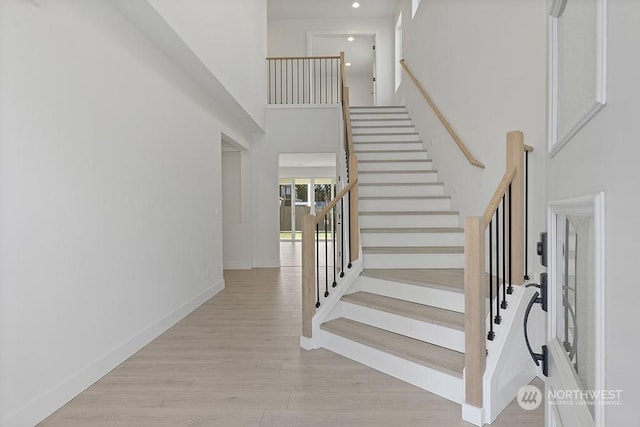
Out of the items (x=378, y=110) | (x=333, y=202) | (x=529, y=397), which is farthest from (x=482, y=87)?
(x=378, y=110)

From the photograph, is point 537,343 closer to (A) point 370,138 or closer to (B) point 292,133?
(A) point 370,138

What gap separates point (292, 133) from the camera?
755cm

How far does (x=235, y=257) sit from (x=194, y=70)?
4.09 meters

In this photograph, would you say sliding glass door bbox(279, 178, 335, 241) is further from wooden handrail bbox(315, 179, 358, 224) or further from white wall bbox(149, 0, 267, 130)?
wooden handrail bbox(315, 179, 358, 224)

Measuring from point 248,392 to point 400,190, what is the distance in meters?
3.06

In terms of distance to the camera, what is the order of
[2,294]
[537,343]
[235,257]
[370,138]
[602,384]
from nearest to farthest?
[602,384] < [2,294] < [537,343] < [370,138] < [235,257]

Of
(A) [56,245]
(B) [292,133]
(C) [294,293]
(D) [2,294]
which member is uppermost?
(B) [292,133]

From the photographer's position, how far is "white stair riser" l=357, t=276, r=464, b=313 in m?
2.86

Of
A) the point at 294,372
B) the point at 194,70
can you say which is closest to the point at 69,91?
the point at 194,70

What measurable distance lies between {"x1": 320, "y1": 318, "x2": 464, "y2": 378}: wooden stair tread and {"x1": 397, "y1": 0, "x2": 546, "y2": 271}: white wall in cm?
89

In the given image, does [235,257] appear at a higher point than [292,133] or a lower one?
lower

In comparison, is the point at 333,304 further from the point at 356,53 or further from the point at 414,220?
the point at 356,53

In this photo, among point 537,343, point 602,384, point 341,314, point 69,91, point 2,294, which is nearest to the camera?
point 602,384

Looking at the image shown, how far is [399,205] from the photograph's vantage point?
14.8 ft
